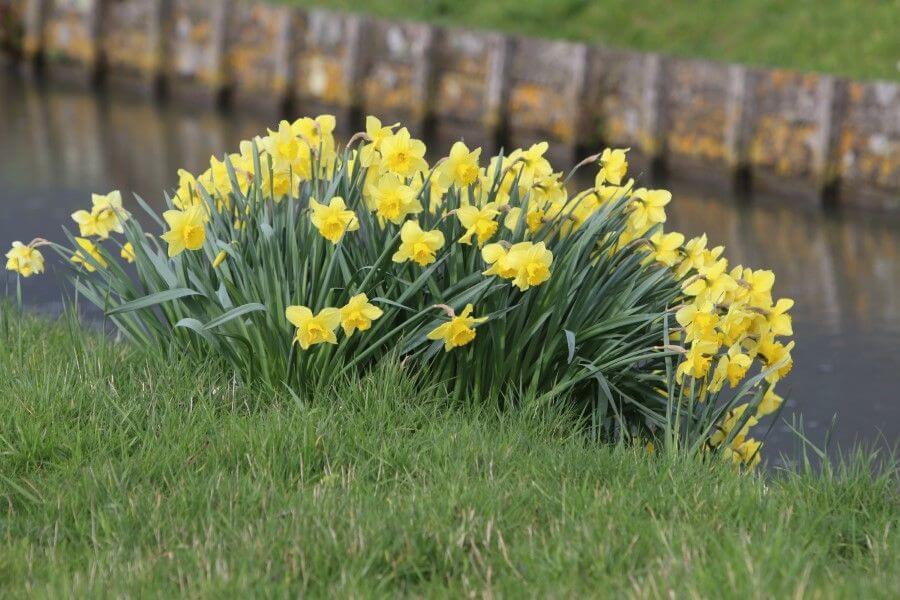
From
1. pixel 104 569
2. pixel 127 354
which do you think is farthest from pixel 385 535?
pixel 127 354

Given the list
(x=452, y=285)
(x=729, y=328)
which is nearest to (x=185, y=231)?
(x=452, y=285)

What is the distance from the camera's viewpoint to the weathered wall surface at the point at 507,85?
11258 mm

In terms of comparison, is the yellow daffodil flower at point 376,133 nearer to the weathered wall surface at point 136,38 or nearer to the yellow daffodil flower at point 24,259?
the yellow daffodil flower at point 24,259

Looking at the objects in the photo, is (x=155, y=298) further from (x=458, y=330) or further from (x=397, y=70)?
(x=397, y=70)

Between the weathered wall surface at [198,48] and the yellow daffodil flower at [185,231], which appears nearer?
the yellow daffodil flower at [185,231]

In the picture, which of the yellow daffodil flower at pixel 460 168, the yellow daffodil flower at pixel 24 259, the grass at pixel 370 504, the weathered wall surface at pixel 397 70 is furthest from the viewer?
the weathered wall surface at pixel 397 70

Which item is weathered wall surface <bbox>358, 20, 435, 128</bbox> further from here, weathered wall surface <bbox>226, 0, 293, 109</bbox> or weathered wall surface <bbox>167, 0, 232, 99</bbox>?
weathered wall surface <bbox>167, 0, 232, 99</bbox>

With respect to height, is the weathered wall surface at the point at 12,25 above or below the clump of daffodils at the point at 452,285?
above

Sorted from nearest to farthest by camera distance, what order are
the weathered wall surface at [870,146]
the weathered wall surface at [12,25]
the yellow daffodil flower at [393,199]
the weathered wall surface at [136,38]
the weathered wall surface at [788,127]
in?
the yellow daffodil flower at [393,199] < the weathered wall surface at [870,146] < the weathered wall surface at [788,127] < the weathered wall surface at [136,38] < the weathered wall surface at [12,25]

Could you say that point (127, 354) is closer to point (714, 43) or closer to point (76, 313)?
point (76, 313)

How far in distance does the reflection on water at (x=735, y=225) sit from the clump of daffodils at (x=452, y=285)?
5.26ft

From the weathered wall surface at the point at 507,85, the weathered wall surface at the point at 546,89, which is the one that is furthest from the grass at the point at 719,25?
the weathered wall surface at the point at 546,89

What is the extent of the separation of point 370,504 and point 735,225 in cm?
813

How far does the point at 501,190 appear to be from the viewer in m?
4.48
